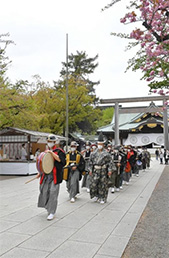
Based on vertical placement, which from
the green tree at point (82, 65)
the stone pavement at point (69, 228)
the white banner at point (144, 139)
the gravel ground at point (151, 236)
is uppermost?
the green tree at point (82, 65)

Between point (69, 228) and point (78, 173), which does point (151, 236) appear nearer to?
point (69, 228)

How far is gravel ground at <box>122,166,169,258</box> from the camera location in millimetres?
3774

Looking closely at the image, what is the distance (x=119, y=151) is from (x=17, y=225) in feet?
Result: 18.6

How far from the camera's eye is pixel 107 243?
13.3 feet

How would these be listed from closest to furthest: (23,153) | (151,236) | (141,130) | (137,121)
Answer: (151,236) → (23,153) → (141,130) → (137,121)

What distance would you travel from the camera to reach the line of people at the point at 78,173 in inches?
217

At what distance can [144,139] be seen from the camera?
40.2 meters

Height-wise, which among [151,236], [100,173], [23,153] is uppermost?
[23,153]

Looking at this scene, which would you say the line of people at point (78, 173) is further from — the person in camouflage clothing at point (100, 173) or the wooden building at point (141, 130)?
the wooden building at point (141, 130)

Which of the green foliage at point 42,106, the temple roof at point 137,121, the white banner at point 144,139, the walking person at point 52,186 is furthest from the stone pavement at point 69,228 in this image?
the white banner at point 144,139

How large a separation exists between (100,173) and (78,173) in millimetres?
745

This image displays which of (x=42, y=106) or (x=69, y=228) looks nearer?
(x=69, y=228)

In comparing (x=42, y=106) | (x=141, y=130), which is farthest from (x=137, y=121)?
(x=42, y=106)

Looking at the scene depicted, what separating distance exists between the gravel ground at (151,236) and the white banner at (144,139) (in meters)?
33.7
